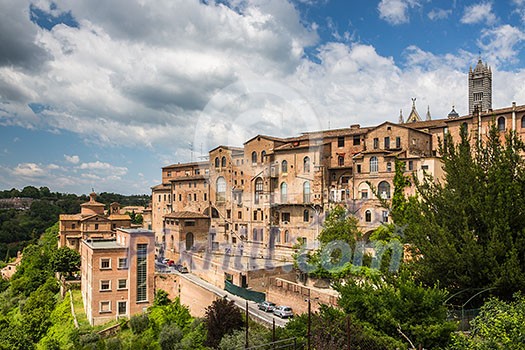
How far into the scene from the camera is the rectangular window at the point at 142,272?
33.8 meters

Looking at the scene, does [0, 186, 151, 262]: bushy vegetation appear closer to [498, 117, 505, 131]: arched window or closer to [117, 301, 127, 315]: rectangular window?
[117, 301, 127, 315]: rectangular window

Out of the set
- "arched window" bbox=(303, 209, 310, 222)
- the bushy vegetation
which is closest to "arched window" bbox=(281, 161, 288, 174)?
"arched window" bbox=(303, 209, 310, 222)

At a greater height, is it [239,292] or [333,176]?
[333,176]

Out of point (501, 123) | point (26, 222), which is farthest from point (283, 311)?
point (26, 222)

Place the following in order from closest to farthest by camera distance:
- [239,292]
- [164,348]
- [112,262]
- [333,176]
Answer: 1. [164,348]
2. [239,292]
3. [112,262]
4. [333,176]

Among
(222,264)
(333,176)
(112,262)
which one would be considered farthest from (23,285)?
(333,176)

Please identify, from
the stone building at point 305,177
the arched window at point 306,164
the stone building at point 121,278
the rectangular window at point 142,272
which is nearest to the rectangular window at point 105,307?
the stone building at point 121,278

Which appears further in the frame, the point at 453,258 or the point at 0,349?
the point at 0,349

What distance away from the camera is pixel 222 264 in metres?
34.5

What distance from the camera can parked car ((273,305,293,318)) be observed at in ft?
83.3

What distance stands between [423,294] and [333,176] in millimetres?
27136

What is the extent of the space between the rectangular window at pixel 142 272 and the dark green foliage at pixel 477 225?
22096 mm

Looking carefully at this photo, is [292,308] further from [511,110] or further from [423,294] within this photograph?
[511,110]

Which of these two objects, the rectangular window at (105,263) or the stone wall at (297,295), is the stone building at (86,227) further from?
the stone wall at (297,295)
